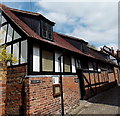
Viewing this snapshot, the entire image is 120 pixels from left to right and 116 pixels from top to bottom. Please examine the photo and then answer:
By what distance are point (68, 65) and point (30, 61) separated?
3.06m

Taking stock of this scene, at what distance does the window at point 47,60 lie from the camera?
5308 mm

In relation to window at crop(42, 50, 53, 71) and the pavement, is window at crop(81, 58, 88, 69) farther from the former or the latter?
window at crop(42, 50, 53, 71)

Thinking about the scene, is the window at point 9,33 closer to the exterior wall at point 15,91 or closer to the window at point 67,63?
the exterior wall at point 15,91

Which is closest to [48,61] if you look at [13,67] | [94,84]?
[13,67]

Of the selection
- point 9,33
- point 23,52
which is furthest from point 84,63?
point 9,33

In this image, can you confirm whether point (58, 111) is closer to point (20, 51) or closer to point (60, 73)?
point (60, 73)

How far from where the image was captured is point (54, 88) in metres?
5.47

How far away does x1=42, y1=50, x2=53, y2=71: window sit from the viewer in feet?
17.4

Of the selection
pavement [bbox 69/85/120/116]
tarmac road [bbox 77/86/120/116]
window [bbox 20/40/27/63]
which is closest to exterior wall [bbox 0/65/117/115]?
window [bbox 20/40/27/63]

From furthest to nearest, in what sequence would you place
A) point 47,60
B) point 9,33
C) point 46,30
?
1. point 46,30
2. point 9,33
3. point 47,60

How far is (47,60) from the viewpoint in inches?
217

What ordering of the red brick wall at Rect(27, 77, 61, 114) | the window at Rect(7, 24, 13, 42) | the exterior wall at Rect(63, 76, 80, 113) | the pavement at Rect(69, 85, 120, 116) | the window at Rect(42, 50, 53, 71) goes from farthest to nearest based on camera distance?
the exterior wall at Rect(63, 76, 80, 113), the pavement at Rect(69, 85, 120, 116), the window at Rect(7, 24, 13, 42), the window at Rect(42, 50, 53, 71), the red brick wall at Rect(27, 77, 61, 114)

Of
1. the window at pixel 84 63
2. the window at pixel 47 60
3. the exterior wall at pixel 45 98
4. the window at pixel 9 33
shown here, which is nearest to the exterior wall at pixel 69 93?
the exterior wall at pixel 45 98

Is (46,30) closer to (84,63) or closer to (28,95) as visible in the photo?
(28,95)
